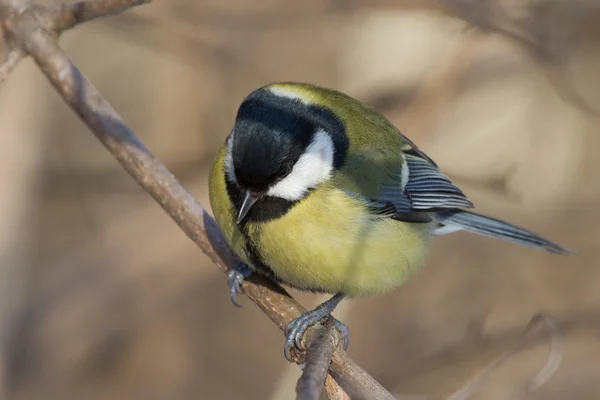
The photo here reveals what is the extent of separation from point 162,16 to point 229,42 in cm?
44

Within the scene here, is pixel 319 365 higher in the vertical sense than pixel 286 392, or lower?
higher

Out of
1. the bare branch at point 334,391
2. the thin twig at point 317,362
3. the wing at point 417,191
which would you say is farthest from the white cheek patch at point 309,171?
the bare branch at point 334,391

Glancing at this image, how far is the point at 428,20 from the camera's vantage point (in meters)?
3.64

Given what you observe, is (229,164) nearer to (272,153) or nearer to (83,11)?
(272,153)

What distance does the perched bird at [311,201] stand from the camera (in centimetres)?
220

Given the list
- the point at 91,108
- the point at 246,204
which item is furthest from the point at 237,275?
the point at 91,108

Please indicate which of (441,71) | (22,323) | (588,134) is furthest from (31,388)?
(588,134)

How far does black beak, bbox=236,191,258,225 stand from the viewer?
7.29 ft

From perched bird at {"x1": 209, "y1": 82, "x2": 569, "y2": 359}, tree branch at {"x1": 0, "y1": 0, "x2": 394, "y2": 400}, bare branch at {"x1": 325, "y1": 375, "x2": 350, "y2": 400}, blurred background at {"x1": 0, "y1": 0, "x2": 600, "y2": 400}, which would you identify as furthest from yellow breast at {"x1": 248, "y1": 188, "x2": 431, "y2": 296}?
blurred background at {"x1": 0, "y1": 0, "x2": 600, "y2": 400}

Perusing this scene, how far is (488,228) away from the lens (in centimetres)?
297

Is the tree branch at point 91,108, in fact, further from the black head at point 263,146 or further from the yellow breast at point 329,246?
the black head at point 263,146

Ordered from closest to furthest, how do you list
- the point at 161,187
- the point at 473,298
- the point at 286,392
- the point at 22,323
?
the point at 161,187
the point at 286,392
the point at 22,323
the point at 473,298

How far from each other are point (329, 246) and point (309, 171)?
0.24 metres

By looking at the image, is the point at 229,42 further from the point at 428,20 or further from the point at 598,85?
the point at 598,85
